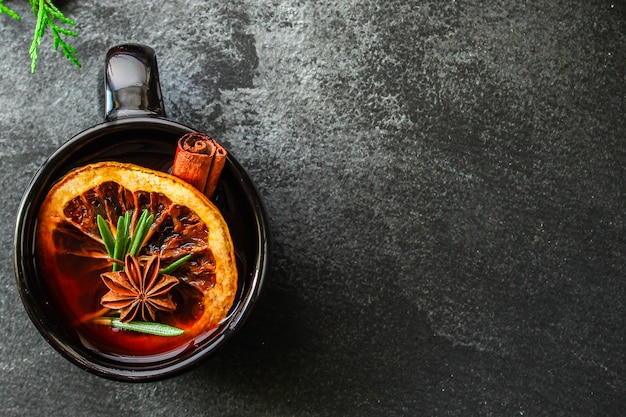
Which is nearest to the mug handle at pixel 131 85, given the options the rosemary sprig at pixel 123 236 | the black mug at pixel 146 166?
the black mug at pixel 146 166

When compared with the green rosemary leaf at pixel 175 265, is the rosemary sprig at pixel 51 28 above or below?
above

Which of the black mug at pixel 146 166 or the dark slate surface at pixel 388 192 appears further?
the dark slate surface at pixel 388 192

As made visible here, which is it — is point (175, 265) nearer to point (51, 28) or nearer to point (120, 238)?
point (120, 238)

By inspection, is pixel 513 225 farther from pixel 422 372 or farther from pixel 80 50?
pixel 80 50

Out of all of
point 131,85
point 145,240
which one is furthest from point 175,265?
point 131,85

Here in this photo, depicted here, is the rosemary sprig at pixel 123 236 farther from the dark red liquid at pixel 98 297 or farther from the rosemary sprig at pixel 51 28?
the rosemary sprig at pixel 51 28

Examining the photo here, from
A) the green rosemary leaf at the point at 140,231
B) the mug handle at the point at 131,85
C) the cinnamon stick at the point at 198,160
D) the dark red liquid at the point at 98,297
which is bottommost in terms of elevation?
the dark red liquid at the point at 98,297
